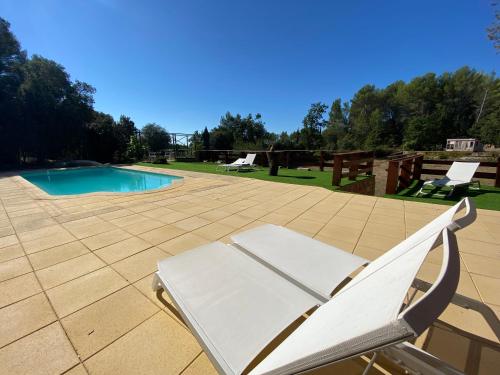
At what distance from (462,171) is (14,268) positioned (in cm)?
944

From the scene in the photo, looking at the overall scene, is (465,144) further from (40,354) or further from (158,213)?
(40,354)

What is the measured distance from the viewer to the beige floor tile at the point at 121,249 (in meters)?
2.51

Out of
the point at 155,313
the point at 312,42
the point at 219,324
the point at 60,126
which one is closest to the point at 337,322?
the point at 219,324

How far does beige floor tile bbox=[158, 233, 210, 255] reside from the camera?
2.70m

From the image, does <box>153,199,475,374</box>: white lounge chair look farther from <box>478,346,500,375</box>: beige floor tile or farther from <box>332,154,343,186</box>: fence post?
<box>332,154,343,186</box>: fence post

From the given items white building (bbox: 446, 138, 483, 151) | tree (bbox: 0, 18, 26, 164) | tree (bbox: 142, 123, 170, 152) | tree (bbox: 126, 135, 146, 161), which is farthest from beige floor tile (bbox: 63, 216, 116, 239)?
white building (bbox: 446, 138, 483, 151)

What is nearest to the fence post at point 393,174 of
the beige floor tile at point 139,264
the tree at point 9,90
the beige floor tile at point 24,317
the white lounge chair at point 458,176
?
the white lounge chair at point 458,176

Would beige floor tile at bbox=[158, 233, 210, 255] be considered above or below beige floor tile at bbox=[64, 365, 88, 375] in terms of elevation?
above

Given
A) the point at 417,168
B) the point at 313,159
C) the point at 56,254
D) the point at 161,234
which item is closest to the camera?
the point at 56,254

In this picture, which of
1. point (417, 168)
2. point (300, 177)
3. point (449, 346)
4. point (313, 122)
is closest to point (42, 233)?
point (449, 346)

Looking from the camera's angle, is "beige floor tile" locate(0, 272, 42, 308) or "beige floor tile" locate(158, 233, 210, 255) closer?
"beige floor tile" locate(0, 272, 42, 308)

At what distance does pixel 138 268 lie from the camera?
228 centimetres

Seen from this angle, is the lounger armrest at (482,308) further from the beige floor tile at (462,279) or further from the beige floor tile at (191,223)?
the beige floor tile at (191,223)

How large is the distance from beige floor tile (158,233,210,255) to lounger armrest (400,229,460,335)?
2543 mm
